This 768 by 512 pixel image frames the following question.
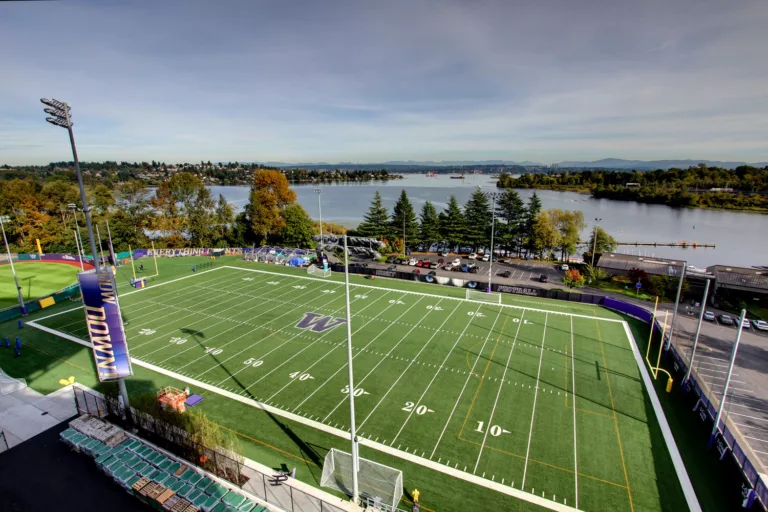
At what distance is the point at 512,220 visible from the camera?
59344 millimetres

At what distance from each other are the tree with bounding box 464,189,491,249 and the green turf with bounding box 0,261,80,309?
52207mm

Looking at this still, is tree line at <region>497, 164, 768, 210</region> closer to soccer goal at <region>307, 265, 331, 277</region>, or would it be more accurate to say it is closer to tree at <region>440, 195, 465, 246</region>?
tree at <region>440, 195, 465, 246</region>

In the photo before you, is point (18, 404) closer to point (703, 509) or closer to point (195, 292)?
point (195, 292)

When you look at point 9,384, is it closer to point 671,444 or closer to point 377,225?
point 671,444

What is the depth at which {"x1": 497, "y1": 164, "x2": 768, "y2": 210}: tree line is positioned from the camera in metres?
108

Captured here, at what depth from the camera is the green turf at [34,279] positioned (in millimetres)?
37125

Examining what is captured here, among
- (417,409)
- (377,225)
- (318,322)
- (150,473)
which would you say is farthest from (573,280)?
(150,473)

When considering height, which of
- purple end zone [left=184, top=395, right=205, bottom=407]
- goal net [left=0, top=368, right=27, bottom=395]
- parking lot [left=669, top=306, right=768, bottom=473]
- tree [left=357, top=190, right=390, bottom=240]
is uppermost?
tree [left=357, top=190, right=390, bottom=240]

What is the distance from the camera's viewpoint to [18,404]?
18422 mm

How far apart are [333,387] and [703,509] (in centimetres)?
1579

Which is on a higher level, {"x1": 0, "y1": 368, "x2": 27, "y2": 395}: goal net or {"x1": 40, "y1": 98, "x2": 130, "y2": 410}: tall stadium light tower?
{"x1": 40, "y1": 98, "x2": 130, "y2": 410}: tall stadium light tower

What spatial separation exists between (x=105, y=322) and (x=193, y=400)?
5.90 m

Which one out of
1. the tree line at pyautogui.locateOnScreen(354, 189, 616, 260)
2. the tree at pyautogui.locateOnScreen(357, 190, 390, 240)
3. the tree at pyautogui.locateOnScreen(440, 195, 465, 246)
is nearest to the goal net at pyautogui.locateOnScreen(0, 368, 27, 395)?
the tree line at pyautogui.locateOnScreen(354, 189, 616, 260)

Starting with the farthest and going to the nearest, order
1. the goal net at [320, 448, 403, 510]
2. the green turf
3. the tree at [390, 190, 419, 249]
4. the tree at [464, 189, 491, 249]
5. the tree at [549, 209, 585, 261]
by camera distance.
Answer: the tree at [390, 190, 419, 249] → the tree at [464, 189, 491, 249] → the tree at [549, 209, 585, 261] → the green turf → the goal net at [320, 448, 403, 510]
